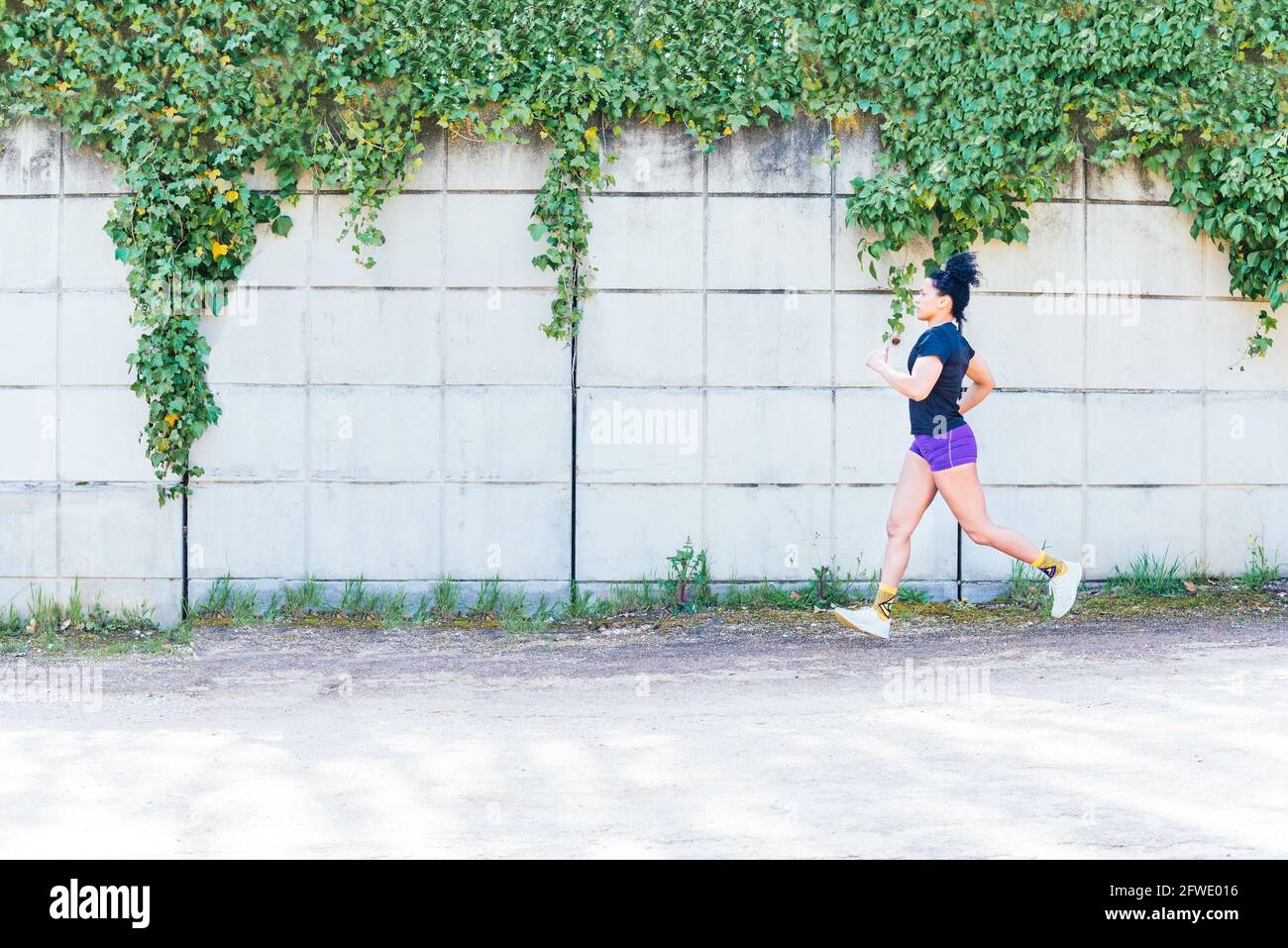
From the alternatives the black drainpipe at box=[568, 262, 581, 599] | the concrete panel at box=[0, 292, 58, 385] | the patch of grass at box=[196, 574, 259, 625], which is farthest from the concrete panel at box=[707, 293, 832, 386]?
the concrete panel at box=[0, 292, 58, 385]

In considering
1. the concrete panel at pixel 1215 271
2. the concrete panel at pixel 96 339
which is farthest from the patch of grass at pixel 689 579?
the concrete panel at pixel 1215 271

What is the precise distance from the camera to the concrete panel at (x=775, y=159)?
719 cm

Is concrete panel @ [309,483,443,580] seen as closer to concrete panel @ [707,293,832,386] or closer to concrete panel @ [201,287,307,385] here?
concrete panel @ [201,287,307,385]

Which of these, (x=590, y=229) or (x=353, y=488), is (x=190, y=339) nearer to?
(x=353, y=488)

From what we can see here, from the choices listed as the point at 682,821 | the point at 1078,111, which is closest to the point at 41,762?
the point at 682,821

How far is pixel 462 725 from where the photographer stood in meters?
5.01

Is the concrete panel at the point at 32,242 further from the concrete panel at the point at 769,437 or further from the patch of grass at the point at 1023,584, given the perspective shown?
the patch of grass at the point at 1023,584

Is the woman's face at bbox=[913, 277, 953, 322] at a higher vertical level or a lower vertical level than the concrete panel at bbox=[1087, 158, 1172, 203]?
lower

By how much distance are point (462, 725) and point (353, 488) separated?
8.36ft

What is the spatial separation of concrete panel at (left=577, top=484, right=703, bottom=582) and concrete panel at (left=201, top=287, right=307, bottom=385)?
1840 mm

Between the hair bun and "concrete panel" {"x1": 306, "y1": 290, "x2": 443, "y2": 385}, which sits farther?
"concrete panel" {"x1": 306, "y1": 290, "x2": 443, "y2": 385}

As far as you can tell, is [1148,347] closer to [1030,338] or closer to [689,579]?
[1030,338]

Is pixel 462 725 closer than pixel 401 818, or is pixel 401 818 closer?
pixel 401 818

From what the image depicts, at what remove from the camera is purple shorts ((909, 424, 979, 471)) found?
620cm
